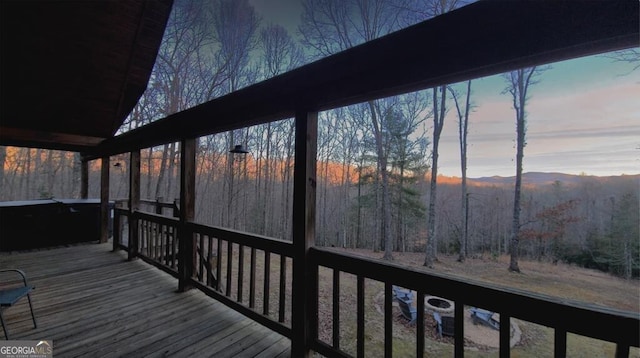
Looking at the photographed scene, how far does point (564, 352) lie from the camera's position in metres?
1.16

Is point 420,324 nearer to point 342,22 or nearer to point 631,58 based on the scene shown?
point 631,58

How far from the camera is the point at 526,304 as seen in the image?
116cm

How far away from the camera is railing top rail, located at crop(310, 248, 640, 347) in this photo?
3.21 feet

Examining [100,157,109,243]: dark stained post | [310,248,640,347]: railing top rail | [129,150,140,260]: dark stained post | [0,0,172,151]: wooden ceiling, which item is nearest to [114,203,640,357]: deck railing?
[310,248,640,347]: railing top rail

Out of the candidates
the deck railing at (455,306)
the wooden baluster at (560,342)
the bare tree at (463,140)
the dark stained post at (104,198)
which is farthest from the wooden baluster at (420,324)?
the bare tree at (463,140)

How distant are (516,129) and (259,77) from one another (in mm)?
10234

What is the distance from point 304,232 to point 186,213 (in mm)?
2147

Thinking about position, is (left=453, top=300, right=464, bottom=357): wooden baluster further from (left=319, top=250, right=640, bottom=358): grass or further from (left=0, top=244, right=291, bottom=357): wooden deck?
(left=0, top=244, right=291, bottom=357): wooden deck

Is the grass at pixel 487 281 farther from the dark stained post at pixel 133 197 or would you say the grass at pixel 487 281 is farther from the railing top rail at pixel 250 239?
the dark stained post at pixel 133 197

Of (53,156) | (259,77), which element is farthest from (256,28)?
(53,156)

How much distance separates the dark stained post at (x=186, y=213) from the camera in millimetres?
3367

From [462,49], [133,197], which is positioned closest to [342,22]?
[133,197]

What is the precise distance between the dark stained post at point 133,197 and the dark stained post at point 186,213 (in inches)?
77.4

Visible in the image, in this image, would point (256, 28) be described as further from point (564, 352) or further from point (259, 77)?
point (564, 352)
